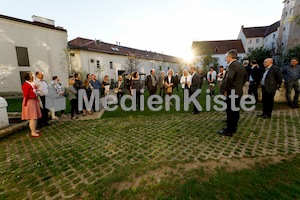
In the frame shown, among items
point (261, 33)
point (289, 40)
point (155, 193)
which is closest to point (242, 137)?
point (155, 193)

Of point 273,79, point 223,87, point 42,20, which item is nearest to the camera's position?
point 223,87

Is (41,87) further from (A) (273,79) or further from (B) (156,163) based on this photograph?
(A) (273,79)

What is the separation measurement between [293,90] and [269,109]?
9.15 feet

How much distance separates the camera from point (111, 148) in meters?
3.86

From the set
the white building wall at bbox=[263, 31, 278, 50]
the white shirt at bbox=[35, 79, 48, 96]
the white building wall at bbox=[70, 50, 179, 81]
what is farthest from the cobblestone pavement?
the white building wall at bbox=[263, 31, 278, 50]

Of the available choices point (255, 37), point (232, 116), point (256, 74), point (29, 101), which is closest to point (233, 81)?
point (232, 116)

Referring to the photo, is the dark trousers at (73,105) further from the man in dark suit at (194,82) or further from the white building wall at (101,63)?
the white building wall at (101,63)

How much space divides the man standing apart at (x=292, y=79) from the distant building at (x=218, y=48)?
43385 mm

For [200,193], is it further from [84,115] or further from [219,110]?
[84,115]

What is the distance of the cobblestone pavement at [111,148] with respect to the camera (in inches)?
107

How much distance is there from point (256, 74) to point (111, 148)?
744cm

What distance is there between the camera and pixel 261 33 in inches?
1779

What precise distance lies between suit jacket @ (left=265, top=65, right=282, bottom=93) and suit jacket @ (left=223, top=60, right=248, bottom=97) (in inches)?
85.0

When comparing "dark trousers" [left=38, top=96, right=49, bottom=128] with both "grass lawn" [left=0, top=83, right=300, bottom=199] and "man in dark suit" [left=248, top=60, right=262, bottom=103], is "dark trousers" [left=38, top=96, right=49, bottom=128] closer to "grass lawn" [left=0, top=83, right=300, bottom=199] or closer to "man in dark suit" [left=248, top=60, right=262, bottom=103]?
"grass lawn" [left=0, top=83, right=300, bottom=199]
